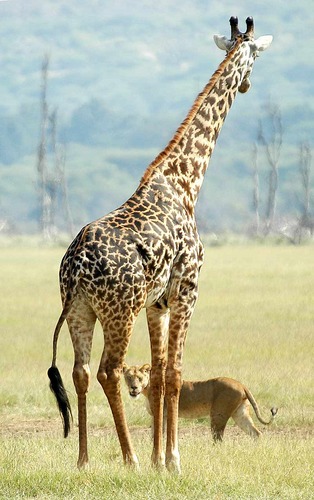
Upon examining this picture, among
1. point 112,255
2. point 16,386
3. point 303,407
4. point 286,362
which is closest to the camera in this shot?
point 112,255

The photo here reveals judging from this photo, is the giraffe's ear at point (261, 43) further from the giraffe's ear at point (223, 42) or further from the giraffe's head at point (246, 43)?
the giraffe's ear at point (223, 42)

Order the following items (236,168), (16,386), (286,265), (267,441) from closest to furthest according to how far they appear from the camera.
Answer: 1. (267,441)
2. (16,386)
3. (286,265)
4. (236,168)

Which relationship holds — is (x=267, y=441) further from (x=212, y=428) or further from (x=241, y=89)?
(x=241, y=89)

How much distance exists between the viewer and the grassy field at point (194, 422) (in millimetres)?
6922

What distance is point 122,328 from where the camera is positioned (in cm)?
700

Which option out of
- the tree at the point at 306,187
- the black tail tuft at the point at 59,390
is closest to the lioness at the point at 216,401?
the black tail tuft at the point at 59,390

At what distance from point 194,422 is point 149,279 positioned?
435cm

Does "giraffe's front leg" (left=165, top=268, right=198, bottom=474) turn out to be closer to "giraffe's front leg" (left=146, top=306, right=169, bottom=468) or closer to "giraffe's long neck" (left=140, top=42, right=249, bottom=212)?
"giraffe's front leg" (left=146, top=306, right=169, bottom=468)

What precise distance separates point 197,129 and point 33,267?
104 feet

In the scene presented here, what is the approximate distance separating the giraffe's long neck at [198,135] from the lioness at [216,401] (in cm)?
241

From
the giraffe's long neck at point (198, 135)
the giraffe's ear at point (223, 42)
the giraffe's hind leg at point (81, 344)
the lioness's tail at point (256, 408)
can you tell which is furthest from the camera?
the lioness's tail at point (256, 408)

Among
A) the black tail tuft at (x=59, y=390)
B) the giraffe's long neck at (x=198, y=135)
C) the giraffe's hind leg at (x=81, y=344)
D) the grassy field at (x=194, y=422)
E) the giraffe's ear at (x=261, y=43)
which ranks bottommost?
the grassy field at (x=194, y=422)

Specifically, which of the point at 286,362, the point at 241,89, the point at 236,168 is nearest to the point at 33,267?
the point at 286,362

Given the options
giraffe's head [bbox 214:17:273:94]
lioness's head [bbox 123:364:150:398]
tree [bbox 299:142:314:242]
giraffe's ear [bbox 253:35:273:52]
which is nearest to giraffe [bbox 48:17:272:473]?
giraffe's head [bbox 214:17:273:94]
